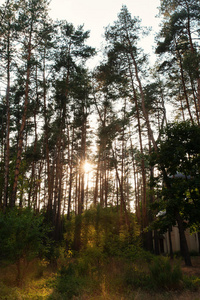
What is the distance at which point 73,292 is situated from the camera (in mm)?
8648

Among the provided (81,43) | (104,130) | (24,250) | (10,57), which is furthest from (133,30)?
(24,250)

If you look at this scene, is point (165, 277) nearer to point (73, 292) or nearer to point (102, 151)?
point (73, 292)

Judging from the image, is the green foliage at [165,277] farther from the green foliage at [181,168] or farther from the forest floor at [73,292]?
the green foliage at [181,168]

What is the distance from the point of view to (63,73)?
1864 centimetres

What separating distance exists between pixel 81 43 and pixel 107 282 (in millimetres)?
17214

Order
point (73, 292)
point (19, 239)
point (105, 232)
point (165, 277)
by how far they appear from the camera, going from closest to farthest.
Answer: point (73, 292), point (165, 277), point (19, 239), point (105, 232)

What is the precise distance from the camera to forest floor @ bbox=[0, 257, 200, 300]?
7.54 meters

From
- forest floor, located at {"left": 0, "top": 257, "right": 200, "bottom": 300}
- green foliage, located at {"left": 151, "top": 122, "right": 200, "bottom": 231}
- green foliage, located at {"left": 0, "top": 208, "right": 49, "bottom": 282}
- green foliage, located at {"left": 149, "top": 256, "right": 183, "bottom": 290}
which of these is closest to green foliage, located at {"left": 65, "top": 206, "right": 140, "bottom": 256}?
green foliage, located at {"left": 151, "top": 122, "right": 200, "bottom": 231}

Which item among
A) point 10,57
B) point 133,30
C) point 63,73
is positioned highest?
point 133,30

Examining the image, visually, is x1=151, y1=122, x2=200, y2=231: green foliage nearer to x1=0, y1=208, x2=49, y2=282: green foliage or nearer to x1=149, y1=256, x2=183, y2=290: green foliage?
x1=149, y1=256, x2=183, y2=290: green foliage

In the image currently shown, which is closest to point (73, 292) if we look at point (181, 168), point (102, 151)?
point (181, 168)

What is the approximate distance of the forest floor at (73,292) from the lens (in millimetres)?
7539

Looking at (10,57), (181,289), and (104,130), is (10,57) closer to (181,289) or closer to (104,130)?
(104,130)

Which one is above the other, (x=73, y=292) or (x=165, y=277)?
(x=165, y=277)
